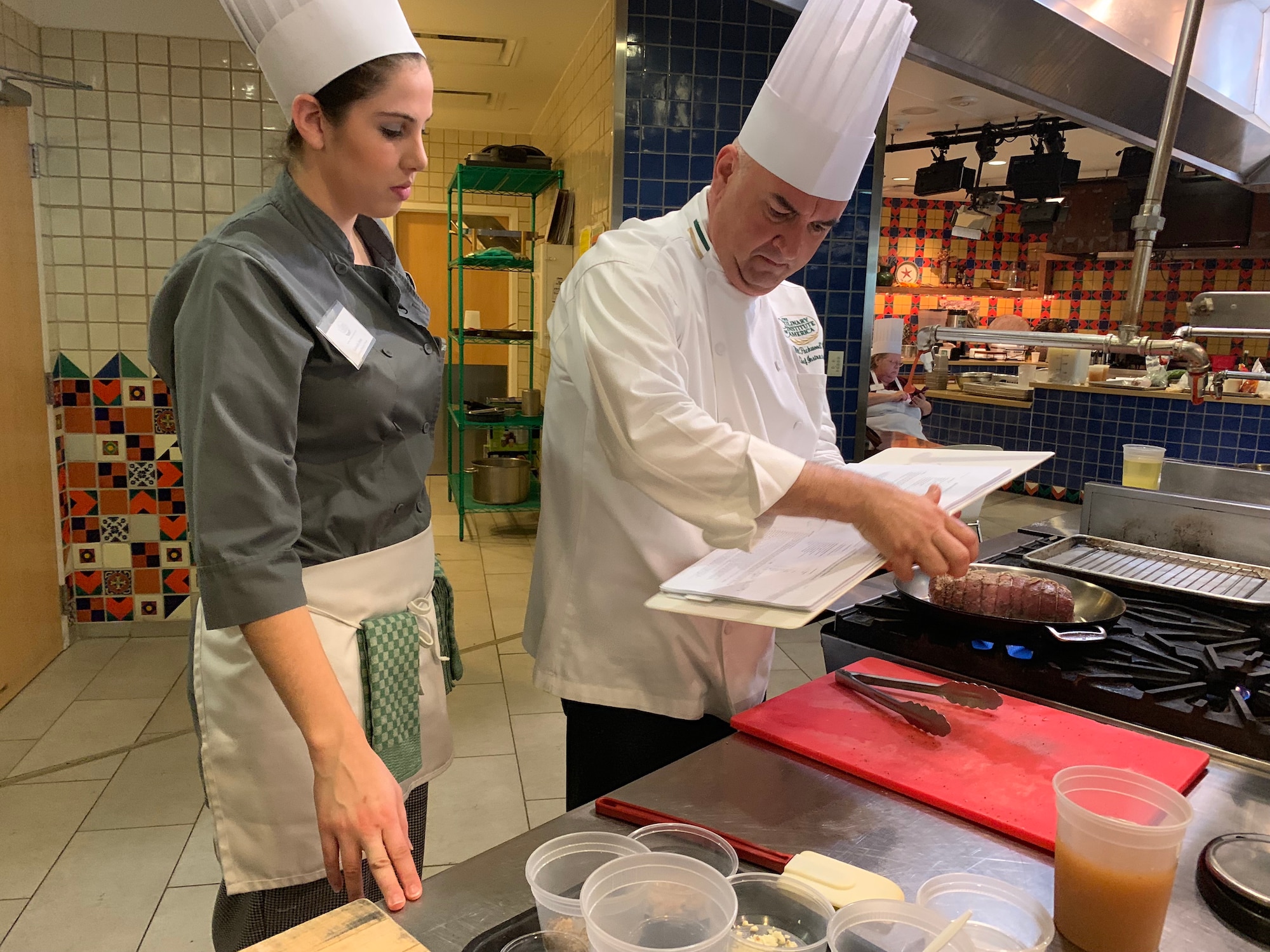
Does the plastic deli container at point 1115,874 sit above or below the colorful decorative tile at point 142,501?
above

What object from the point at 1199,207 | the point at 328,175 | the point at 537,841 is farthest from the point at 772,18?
the point at 1199,207

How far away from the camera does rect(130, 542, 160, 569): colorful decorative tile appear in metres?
3.64

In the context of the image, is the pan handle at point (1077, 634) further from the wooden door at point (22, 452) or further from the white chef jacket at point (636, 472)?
the wooden door at point (22, 452)

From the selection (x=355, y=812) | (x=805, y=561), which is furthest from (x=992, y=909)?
(x=355, y=812)

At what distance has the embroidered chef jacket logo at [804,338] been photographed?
1560 mm

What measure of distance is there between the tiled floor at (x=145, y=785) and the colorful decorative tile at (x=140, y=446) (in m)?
0.74

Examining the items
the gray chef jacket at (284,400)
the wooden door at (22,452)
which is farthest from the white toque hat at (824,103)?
the wooden door at (22,452)

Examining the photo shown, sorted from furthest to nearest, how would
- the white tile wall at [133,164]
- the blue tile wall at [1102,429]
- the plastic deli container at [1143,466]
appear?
the blue tile wall at [1102,429] < the white tile wall at [133,164] < the plastic deli container at [1143,466]

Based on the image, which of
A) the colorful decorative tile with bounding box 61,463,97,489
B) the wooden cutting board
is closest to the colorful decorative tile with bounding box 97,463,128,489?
the colorful decorative tile with bounding box 61,463,97,489

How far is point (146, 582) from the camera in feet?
12.0

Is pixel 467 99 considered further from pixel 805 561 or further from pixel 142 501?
pixel 805 561

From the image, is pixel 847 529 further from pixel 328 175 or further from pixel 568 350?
pixel 328 175

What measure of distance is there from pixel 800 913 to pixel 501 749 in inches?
92.7

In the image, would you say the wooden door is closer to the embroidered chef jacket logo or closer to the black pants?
the black pants
